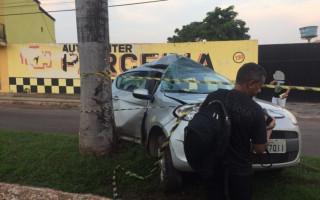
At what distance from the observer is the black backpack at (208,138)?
2105mm

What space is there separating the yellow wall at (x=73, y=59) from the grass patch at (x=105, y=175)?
827 centimetres

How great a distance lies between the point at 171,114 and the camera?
3.62 metres

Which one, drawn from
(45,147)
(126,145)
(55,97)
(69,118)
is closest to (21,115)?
(69,118)

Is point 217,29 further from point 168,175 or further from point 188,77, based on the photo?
point 168,175

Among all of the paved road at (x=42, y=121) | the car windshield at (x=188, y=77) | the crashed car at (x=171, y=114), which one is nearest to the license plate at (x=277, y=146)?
the crashed car at (x=171, y=114)

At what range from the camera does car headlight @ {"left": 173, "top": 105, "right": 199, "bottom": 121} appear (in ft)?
11.1

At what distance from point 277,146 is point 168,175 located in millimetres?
1247

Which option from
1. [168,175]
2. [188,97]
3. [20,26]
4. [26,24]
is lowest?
[168,175]

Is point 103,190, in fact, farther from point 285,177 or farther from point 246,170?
point 285,177

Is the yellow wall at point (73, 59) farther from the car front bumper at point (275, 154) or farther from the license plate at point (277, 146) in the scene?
the license plate at point (277, 146)

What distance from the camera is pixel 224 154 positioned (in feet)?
7.08

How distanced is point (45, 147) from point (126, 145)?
1361mm

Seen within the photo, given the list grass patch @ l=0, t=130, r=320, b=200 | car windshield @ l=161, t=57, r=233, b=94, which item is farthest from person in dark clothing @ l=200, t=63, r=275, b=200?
car windshield @ l=161, t=57, r=233, b=94

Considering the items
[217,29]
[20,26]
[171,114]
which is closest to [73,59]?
[20,26]
